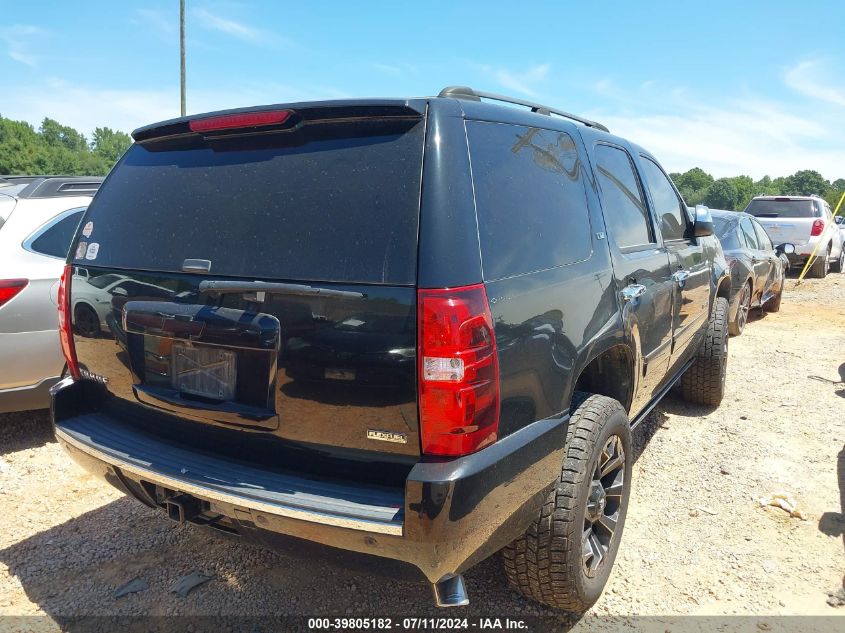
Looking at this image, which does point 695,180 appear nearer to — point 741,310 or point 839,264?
point 839,264

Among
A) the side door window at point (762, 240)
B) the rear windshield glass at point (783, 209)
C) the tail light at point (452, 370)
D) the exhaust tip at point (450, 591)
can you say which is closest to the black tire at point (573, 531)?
the exhaust tip at point (450, 591)

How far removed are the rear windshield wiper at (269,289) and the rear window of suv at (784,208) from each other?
554 inches

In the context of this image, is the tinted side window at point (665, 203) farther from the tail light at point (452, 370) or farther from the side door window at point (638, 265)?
the tail light at point (452, 370)

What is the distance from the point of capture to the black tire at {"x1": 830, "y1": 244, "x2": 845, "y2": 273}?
16031mm

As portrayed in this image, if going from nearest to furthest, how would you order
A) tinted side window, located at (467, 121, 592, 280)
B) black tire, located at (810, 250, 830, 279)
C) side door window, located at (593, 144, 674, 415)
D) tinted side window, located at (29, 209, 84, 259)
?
tinted side window, located at (467, 121, 592, 280)
side door window, located at (593, 144, 674, 415)
tinted side window, located at (29, 209, 84, 259)
black tire, located at (810, 250, 830, 279)

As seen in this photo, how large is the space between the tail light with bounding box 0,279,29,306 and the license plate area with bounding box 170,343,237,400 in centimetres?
219

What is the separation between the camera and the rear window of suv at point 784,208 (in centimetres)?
1403

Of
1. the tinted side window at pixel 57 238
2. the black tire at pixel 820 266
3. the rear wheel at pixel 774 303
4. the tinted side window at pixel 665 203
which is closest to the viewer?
the tinted side window at pixel 665 203

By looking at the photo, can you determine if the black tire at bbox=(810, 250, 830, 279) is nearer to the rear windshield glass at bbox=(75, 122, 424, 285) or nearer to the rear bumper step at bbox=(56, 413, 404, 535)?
the rear windshield glass at bbox=(75, 122, 424, 285)

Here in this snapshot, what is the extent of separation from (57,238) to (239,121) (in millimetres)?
2559

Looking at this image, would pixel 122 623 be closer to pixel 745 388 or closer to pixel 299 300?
pixel 299 300

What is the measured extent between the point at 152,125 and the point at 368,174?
114cm

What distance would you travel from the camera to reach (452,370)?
1813mm

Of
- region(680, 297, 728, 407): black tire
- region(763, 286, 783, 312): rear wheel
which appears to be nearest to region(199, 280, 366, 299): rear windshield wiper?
region(680, 297, 728, 407): black tire
